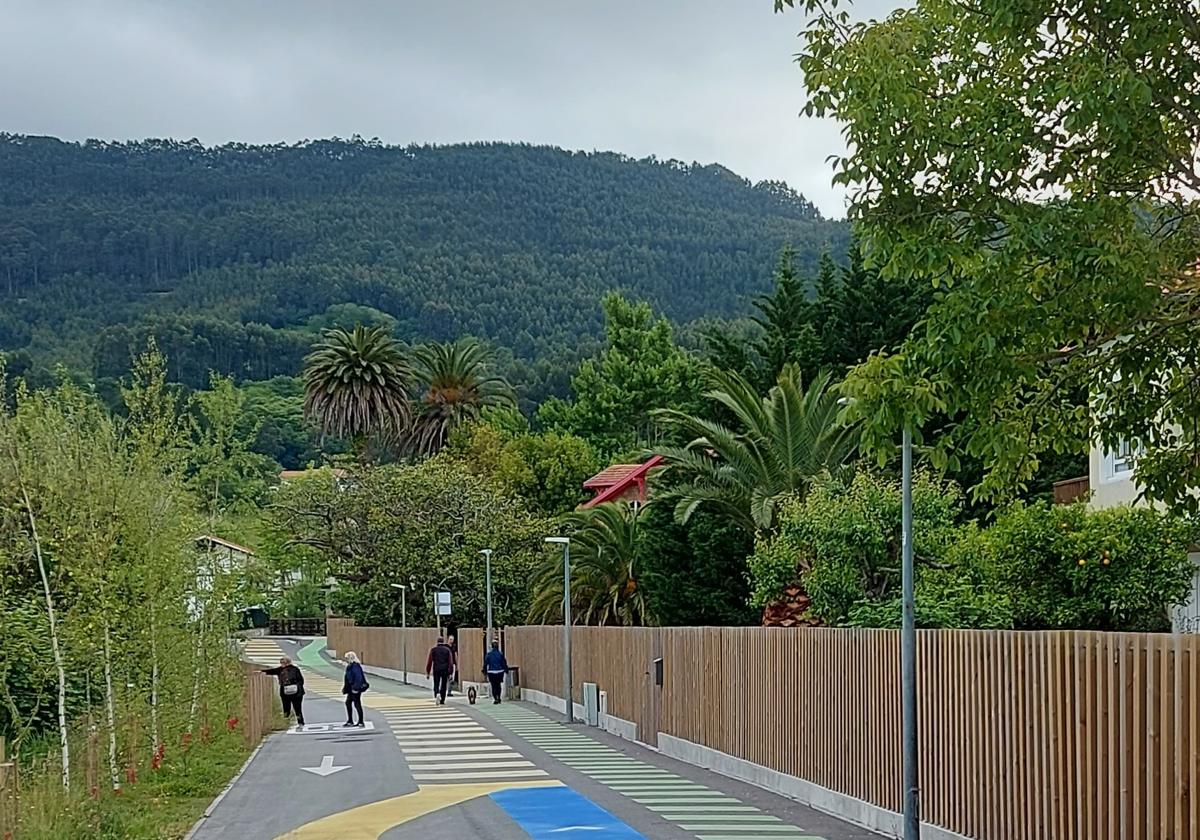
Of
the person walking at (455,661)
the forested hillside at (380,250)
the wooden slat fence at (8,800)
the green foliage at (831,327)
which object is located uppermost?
the forested hillside at (380,250)

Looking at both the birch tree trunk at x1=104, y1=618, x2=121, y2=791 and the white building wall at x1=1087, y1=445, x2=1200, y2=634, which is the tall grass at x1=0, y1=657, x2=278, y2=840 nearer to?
the birch tree trunk at x1=104, y1=618, x2=121, y2=791

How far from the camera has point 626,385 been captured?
93.9m

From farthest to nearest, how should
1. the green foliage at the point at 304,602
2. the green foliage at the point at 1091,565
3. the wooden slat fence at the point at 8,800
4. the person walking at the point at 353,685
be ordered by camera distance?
1. the green foliage at the point at 304,602
2. the person walking at the point at 353,685
3. the green foliage at the point at 1091,565
4. the wooden slat fence at the point at 8,800

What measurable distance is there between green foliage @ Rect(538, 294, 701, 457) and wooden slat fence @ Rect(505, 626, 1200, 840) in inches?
2673

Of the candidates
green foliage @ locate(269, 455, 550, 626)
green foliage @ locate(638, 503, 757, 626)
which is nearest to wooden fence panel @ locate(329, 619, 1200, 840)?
green foliage @ locate(638, 503, 757, 626)

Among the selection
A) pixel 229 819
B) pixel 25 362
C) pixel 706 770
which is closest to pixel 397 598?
pixel 25 362

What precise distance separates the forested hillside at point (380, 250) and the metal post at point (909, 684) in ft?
334

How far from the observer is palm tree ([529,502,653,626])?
48.3m

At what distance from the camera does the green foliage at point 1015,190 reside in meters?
10.8

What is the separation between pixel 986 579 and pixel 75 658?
1367cm

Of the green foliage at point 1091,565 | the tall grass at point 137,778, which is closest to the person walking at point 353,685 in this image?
the tall grass at point 137,778

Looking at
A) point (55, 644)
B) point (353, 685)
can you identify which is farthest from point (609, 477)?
point (55, 644)

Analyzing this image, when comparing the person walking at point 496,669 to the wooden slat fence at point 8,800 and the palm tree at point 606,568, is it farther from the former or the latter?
the wooden slat fence at point 8,800

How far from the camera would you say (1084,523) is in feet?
74.7
